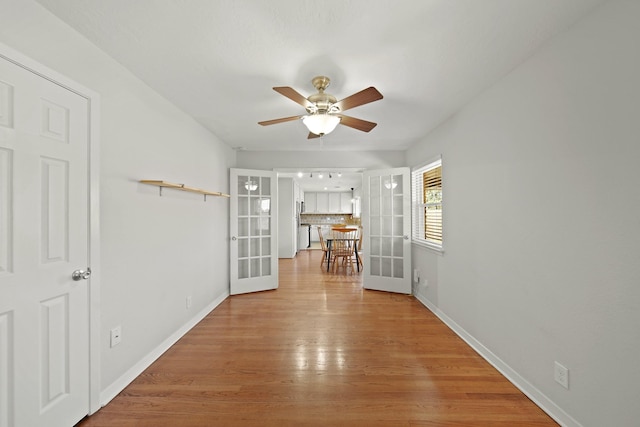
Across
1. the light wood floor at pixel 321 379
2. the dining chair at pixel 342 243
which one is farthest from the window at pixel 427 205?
the dining chair at pixel 342 243

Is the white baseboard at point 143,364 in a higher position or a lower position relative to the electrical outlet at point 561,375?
lower

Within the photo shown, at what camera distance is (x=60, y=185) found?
143cm

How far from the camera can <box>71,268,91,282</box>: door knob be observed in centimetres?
150

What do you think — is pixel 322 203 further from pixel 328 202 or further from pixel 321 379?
pixel 321 379

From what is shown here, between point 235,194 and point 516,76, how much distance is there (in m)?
3.53

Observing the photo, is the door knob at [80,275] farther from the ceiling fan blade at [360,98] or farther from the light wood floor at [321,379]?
the ceiling fan blade at [360,98]

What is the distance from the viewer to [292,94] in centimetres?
182

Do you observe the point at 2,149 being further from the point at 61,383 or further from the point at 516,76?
the point at 516,76

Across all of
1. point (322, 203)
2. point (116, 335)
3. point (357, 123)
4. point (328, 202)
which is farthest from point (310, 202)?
point (116, 335)

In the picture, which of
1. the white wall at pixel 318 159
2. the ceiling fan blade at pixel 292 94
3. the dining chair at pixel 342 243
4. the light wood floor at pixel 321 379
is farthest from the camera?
the dining chair at pixel 342 243

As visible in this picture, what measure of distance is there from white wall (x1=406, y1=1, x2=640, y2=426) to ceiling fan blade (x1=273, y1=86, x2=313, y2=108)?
1.57 metres

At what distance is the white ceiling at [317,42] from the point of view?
1.36m

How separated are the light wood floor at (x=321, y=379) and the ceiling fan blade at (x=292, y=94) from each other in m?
2.11

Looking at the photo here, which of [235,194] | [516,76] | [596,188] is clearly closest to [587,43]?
[516,76]
